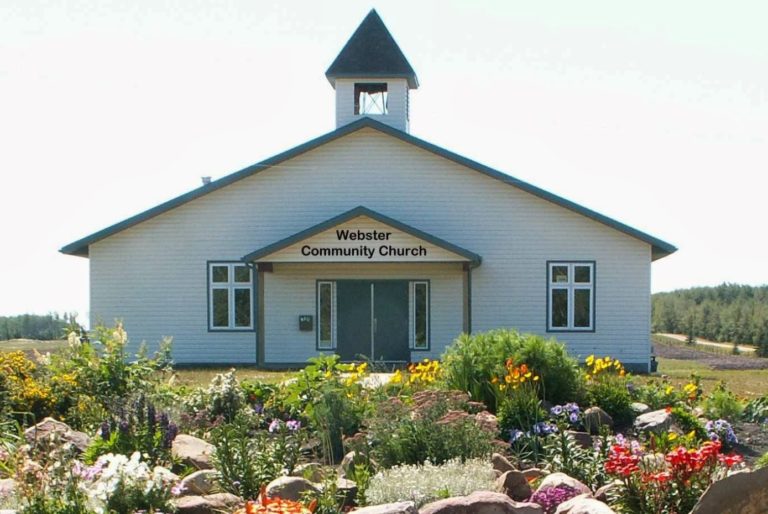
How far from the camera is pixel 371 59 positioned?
96.1 ft

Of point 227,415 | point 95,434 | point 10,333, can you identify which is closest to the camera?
point 95,434

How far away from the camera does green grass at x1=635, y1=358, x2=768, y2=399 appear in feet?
59.6

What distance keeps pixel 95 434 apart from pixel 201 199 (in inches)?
625

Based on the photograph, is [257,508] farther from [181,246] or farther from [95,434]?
[181,246]

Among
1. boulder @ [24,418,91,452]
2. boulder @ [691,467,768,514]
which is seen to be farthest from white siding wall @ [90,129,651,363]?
boulder @ [691,467,768,514]

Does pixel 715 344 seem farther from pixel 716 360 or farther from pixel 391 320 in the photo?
pixel 391 320

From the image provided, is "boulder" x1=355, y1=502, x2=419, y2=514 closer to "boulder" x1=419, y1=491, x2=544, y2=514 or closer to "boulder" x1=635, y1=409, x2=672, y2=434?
Result: "boulder" x1=419, y1=491, x2=544, y2=514

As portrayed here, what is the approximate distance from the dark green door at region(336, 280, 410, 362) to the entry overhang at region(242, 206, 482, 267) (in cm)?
207

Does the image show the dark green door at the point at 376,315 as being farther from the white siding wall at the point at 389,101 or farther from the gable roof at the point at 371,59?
the gable roof at the point at 371,59

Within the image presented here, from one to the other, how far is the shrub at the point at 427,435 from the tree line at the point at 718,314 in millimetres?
31652

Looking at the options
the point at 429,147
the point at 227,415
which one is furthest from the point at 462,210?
the point at 227,415

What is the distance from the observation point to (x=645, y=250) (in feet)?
83.7

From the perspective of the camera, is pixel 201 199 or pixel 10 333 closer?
pixel 201 199

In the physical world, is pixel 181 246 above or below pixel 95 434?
above
